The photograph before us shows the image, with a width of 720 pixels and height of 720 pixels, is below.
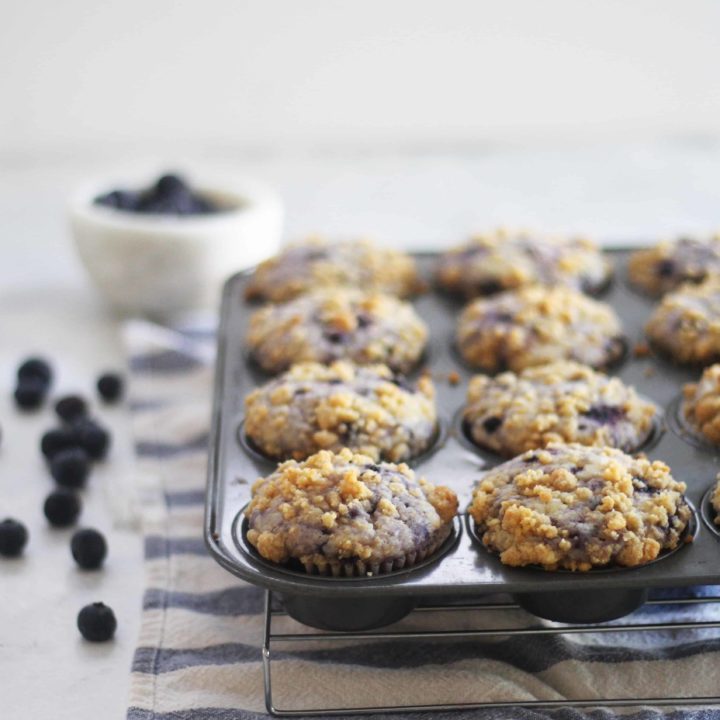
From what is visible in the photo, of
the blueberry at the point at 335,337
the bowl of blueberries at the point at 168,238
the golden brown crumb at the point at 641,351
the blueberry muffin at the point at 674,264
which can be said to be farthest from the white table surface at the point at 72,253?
the blueberry muffin at the point at 674,264

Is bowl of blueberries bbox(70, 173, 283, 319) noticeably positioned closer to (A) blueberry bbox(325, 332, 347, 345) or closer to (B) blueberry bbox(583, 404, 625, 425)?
(A) blueberry bbox(325, 332, 347, 345)

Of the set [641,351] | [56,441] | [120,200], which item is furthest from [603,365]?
[120,200]

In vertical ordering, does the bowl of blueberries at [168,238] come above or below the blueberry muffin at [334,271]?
below

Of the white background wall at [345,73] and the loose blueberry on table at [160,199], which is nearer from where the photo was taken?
the loose blueberry on table at [160,199]

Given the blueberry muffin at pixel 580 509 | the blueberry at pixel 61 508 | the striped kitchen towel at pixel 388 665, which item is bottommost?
the blueberry at pixel 61 508

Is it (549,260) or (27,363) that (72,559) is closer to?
(27,363)

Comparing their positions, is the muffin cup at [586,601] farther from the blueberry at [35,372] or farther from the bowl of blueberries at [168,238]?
the bowl of blueberries at [168,238]

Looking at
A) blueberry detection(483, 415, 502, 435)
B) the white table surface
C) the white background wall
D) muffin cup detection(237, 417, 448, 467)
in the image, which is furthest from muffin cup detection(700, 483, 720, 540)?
the white background wall
